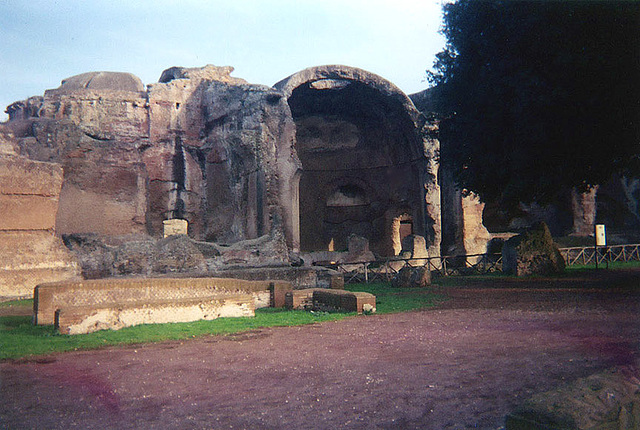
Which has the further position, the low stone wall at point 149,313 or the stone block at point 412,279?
the stone block at point 412,279

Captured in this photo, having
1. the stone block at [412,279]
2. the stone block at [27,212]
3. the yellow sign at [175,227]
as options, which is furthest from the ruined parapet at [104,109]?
the stone block at [412,279]

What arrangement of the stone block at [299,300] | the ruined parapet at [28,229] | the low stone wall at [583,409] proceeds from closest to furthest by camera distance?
the low stone wall at [583,409], the stone block at [299,300], the ruined parapet at [28,229]

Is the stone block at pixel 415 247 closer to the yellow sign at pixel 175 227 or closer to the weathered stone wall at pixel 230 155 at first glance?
the weathered stone wall at pixel 230 155

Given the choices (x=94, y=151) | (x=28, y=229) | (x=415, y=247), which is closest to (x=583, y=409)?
(x=28, y=229)

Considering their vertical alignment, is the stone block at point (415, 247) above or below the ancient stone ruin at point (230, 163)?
below

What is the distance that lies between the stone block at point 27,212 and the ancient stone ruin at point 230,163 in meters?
1.41

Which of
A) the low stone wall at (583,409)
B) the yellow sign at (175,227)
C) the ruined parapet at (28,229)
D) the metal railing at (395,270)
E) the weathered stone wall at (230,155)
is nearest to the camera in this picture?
the low stone wall at (583,409)

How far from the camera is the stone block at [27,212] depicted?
31.1 ft

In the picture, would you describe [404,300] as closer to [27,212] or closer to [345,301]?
[345,301]

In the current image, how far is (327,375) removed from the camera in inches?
135

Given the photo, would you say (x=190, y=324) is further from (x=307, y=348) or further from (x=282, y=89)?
(x=282, y=89)

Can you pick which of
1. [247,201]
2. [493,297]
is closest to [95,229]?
[247,201]

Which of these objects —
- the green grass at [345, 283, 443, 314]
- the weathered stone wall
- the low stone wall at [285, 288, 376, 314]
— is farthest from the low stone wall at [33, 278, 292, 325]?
the weathered stone wall

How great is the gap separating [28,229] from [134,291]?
4.59m
